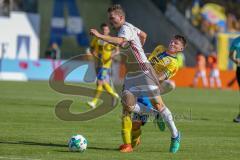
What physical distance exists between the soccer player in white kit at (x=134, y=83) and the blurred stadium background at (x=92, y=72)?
0.41m

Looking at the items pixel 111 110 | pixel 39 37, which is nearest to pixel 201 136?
pixel 111 110

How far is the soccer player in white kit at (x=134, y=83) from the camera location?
1238 centimetres

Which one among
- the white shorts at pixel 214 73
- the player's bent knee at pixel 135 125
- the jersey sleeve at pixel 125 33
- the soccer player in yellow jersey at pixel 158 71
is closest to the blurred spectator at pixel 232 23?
the white shorts at pixel 214 73

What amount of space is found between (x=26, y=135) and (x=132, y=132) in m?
2.33

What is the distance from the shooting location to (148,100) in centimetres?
1291

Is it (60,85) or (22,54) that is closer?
(60,85)

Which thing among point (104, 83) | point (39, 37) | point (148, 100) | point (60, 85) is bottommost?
point (39, 37)

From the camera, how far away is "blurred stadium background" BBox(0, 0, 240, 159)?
13.3 meters

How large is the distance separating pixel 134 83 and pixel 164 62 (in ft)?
2.10

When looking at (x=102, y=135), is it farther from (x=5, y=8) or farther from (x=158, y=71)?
(x=5, y=8)

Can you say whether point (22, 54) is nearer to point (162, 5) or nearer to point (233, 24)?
point (162, 5)

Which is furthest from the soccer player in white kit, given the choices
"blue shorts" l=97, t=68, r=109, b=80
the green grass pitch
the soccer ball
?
"blue shorts" l=97, t=68, r=109, b=80

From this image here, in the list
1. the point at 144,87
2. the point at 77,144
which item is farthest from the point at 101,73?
the point at 77,144

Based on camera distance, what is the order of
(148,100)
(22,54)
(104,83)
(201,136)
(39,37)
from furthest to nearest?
(39,37) → (22,54) → (104,83) → (201,136) → (148,100)
